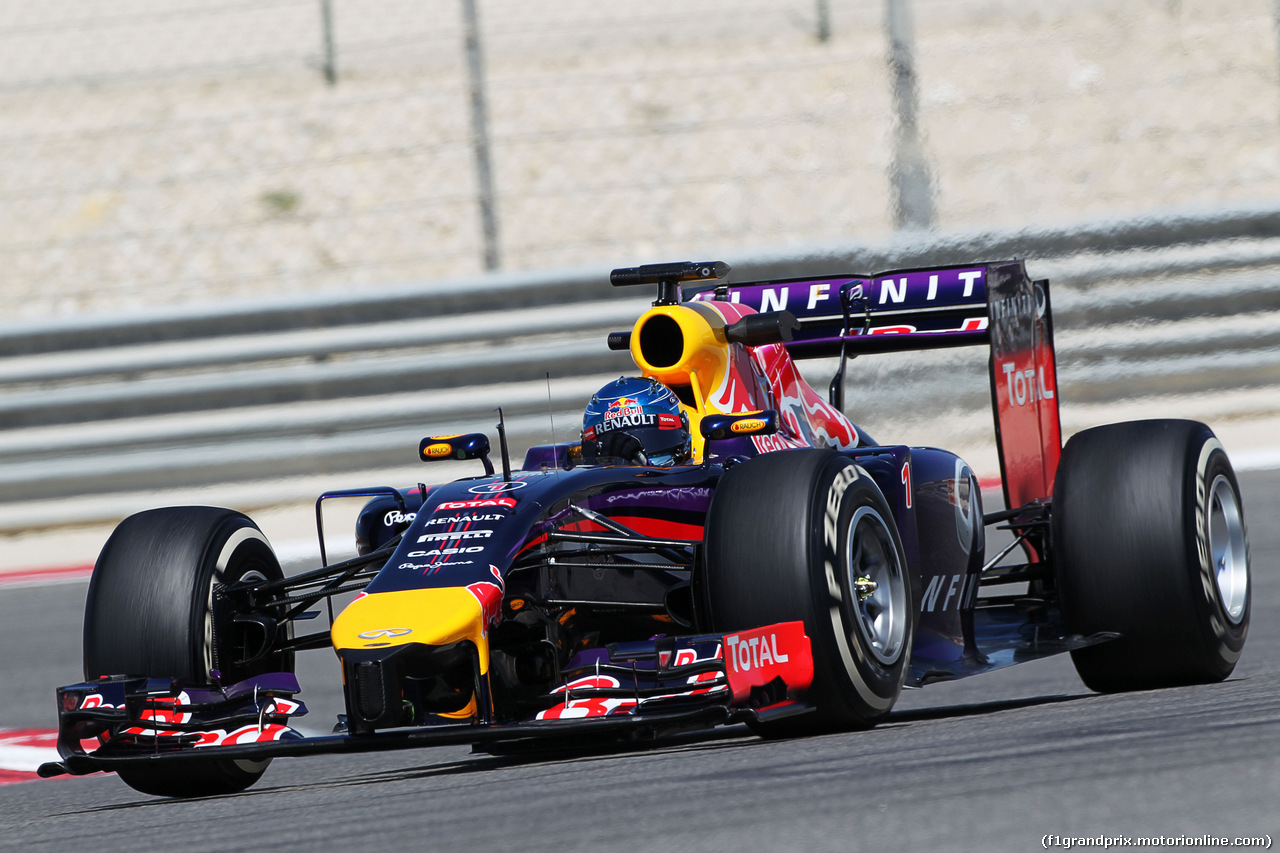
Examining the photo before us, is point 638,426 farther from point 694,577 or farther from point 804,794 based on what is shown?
point 804,794

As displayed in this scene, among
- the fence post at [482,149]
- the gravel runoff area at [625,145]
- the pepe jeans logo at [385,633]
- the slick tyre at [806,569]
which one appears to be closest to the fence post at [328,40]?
the gravel runoff area at [625,145]

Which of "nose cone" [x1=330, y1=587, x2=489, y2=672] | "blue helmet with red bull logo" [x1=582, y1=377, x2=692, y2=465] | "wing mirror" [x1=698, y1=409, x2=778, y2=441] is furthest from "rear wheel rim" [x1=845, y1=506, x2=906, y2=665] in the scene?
"nose cone" [x1=330, y1=587, x2=489, y2=672]

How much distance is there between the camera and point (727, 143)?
16625mm

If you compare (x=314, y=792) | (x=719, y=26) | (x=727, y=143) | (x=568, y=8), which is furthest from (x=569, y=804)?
(x=568, y=8)

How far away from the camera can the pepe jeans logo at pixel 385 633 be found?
489 centimetres

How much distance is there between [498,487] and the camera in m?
5.50

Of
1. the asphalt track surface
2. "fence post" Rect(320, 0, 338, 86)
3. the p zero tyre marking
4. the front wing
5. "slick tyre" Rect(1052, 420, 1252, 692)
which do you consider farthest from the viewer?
"fence post" Rect(320, 0, 338, 86)

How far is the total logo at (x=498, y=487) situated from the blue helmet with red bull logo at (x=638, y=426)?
26.7 inches

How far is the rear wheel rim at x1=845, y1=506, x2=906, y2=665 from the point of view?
549cm

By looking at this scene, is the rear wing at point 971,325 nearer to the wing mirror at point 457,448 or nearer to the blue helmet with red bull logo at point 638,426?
the blue helmet with red bull logo at point 638,426

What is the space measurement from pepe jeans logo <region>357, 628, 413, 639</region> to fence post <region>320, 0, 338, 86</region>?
7.67m

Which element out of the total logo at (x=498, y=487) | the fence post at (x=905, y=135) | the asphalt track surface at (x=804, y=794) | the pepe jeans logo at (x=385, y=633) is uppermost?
the fence post at (x=905, y=135)

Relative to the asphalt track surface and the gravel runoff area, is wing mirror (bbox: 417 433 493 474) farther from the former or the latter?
the gravel runoff area

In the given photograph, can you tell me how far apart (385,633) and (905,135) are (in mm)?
6867
